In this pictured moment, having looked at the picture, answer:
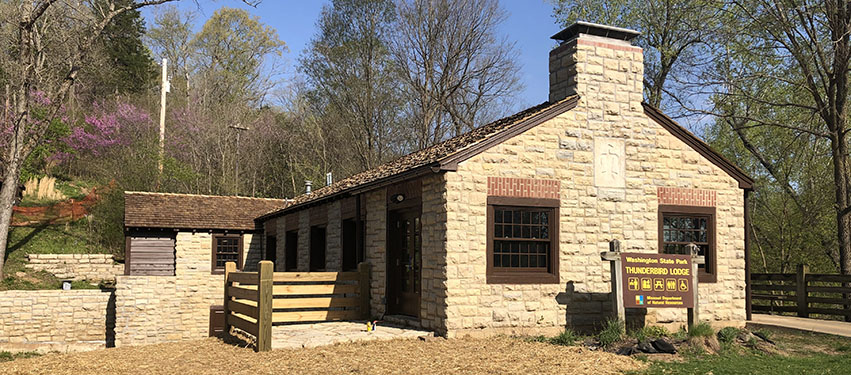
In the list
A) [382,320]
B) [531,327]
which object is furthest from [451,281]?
[382,320]

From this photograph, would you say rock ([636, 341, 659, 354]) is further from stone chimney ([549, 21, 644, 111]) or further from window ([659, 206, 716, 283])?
stone chimney ([549, 21, 644, 111])

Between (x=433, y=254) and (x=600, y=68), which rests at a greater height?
(x=600, y=68)

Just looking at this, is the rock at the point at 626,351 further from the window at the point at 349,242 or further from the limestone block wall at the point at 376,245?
the window at the point at 349,242

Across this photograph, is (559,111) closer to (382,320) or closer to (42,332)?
(382,320)

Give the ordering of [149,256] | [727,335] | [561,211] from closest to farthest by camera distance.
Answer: [727,335]
[561,211]
[149,256]

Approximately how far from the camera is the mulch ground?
8836 mm

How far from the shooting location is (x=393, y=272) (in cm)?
1347

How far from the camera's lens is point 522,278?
38.7ft

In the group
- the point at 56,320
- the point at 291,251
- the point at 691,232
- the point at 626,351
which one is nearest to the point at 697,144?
the point at 691,232

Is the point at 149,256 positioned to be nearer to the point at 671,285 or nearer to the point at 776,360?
the point at 671,285

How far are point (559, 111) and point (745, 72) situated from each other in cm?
1254

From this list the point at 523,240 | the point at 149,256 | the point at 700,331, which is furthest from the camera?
the point at 149,256

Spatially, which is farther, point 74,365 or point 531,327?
point 531,327

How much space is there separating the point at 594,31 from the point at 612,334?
5.73 metres
